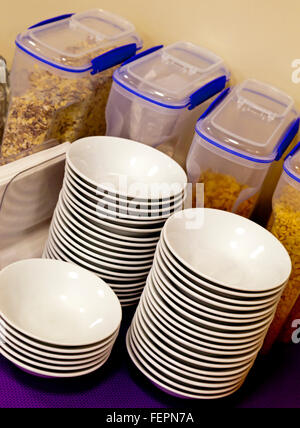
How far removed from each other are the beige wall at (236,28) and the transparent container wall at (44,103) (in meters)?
0.21

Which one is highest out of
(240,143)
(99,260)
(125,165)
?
(240,143)

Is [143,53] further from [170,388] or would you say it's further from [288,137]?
[170,388]

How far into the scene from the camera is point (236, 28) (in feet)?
3.97

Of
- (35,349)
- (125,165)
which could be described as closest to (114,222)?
(125,165)

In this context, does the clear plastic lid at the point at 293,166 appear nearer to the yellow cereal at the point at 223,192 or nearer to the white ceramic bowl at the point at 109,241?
the yellow cereal at the point at 223,192

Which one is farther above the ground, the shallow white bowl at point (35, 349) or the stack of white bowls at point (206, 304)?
the stack of white bowls at point (206, 304)

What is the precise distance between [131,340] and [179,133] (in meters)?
0.46

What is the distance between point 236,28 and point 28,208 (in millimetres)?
596

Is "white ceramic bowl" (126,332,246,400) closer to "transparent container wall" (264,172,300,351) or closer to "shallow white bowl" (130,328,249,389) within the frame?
"shallow white bowl" (130,328,249,389)

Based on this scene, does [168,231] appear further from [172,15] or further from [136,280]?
[172,15]

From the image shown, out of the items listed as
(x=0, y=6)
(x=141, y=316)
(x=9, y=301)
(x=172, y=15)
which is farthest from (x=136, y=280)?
(x=0, y=6)

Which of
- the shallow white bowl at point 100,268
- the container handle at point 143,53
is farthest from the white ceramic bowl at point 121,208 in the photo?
the container handle at point 143,53

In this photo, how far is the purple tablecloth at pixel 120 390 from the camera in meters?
0.90

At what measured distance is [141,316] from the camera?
96cm
